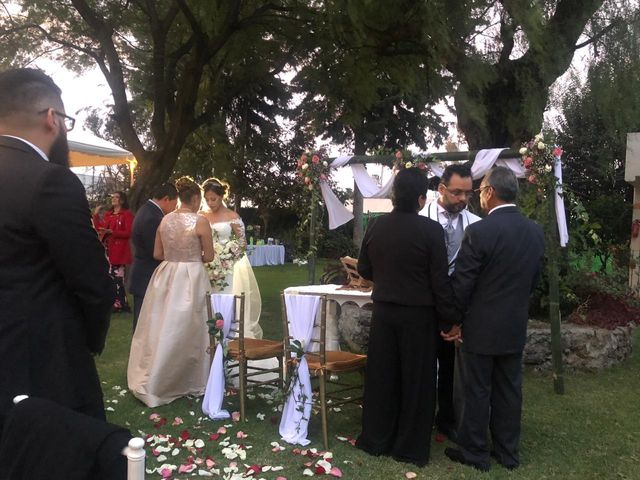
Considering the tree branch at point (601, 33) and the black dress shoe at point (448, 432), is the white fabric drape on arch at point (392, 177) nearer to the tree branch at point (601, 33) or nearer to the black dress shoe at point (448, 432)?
the black dress shoe at point (448, 432)

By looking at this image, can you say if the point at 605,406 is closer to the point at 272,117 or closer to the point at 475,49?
the point at 475,49

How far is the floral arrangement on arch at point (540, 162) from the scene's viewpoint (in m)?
5.55

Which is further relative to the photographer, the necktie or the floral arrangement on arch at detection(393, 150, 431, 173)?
the floral arrangement on arch at detection(393, 150, 431, 173)

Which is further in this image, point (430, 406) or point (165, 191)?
point (165, 191)

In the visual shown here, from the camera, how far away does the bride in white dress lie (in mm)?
6949

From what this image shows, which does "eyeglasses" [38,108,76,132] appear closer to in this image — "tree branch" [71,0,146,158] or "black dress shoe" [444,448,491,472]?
"black dress shoe" [444,448,491,472]

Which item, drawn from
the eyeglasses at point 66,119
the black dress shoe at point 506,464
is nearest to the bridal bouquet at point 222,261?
the black dress shoe at point 506,464

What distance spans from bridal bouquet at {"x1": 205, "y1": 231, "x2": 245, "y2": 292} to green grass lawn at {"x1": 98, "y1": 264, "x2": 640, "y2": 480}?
1.35 metres

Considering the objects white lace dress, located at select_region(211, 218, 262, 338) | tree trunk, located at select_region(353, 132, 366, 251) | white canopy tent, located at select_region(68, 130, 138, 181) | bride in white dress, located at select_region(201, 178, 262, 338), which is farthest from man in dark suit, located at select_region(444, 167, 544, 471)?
tree trunk, located at select_region(353, 132, 366, 251)

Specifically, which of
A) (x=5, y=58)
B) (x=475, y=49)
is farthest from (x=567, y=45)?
(x=5, y=58)

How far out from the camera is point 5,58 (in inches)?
451

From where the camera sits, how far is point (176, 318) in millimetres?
5363

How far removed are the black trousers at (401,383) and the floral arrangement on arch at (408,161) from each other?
2969 mm

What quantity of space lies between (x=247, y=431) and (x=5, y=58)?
10026mm
